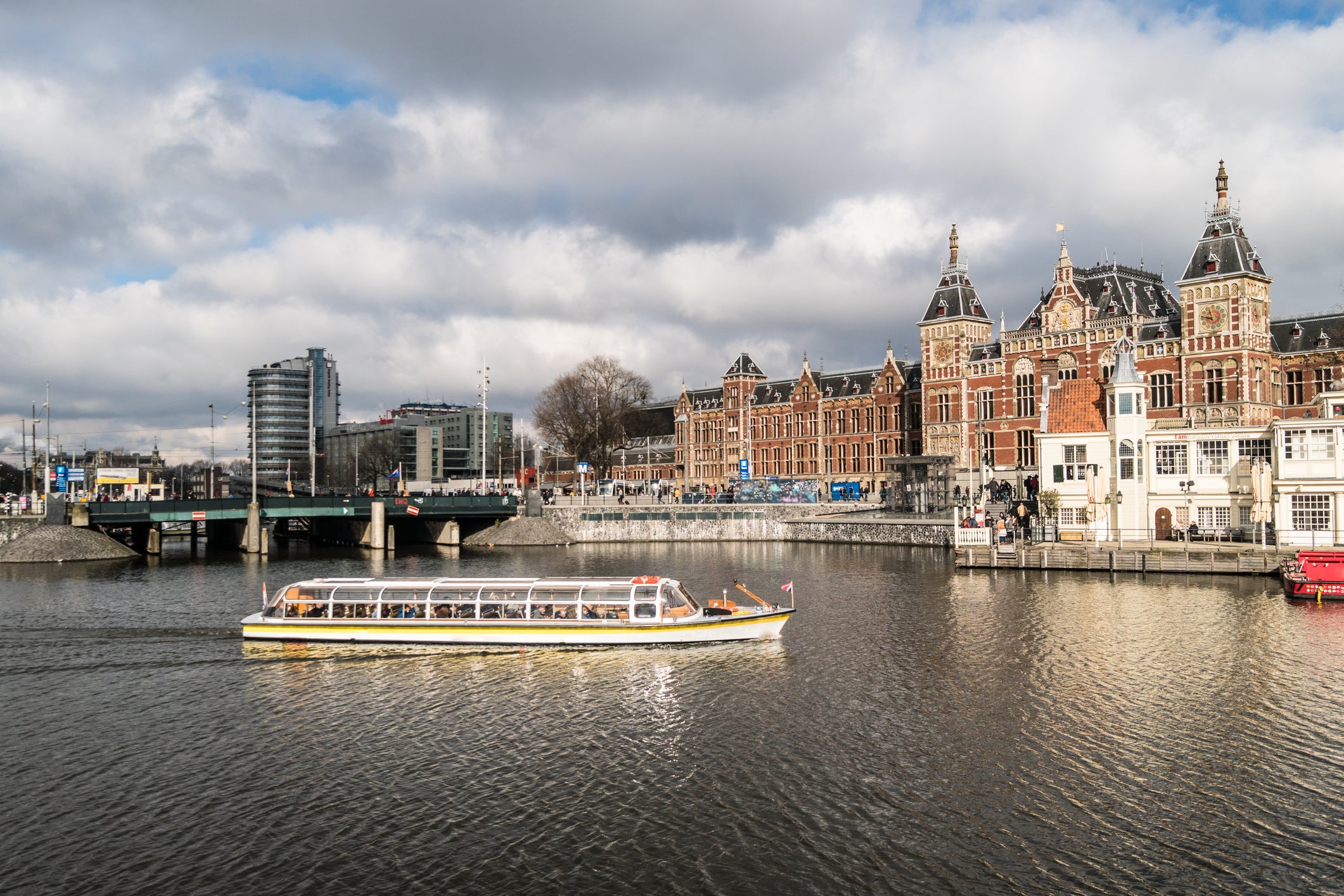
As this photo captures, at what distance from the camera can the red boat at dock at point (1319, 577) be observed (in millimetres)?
51750

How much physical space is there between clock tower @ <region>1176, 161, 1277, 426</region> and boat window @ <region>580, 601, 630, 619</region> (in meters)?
67.5

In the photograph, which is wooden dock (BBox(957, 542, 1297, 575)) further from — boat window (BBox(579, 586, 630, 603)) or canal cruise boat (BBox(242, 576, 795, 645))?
boat window (BBox(579, 586, 630, 603))

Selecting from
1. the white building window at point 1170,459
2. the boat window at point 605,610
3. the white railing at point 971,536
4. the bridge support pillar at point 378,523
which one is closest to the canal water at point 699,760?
the boat window at point 605,610

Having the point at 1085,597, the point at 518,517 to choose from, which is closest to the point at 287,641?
the point at 1085,597

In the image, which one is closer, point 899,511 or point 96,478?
point 899,511

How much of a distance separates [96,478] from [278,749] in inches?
5799

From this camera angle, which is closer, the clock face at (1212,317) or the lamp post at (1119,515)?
the lamp post at (1119,515)

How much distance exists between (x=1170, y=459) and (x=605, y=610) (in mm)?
47668

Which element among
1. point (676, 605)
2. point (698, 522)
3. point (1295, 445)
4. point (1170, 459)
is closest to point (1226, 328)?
point (1170, 459)

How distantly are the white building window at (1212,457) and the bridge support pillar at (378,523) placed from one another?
71.4 metres

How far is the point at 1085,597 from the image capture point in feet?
179

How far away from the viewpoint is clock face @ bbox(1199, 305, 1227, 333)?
91375 mm

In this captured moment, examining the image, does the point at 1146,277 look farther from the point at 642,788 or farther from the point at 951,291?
the point at 642,788

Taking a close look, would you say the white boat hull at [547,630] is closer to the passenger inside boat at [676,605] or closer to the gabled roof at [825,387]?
the passenger inside boat at [676,605]
